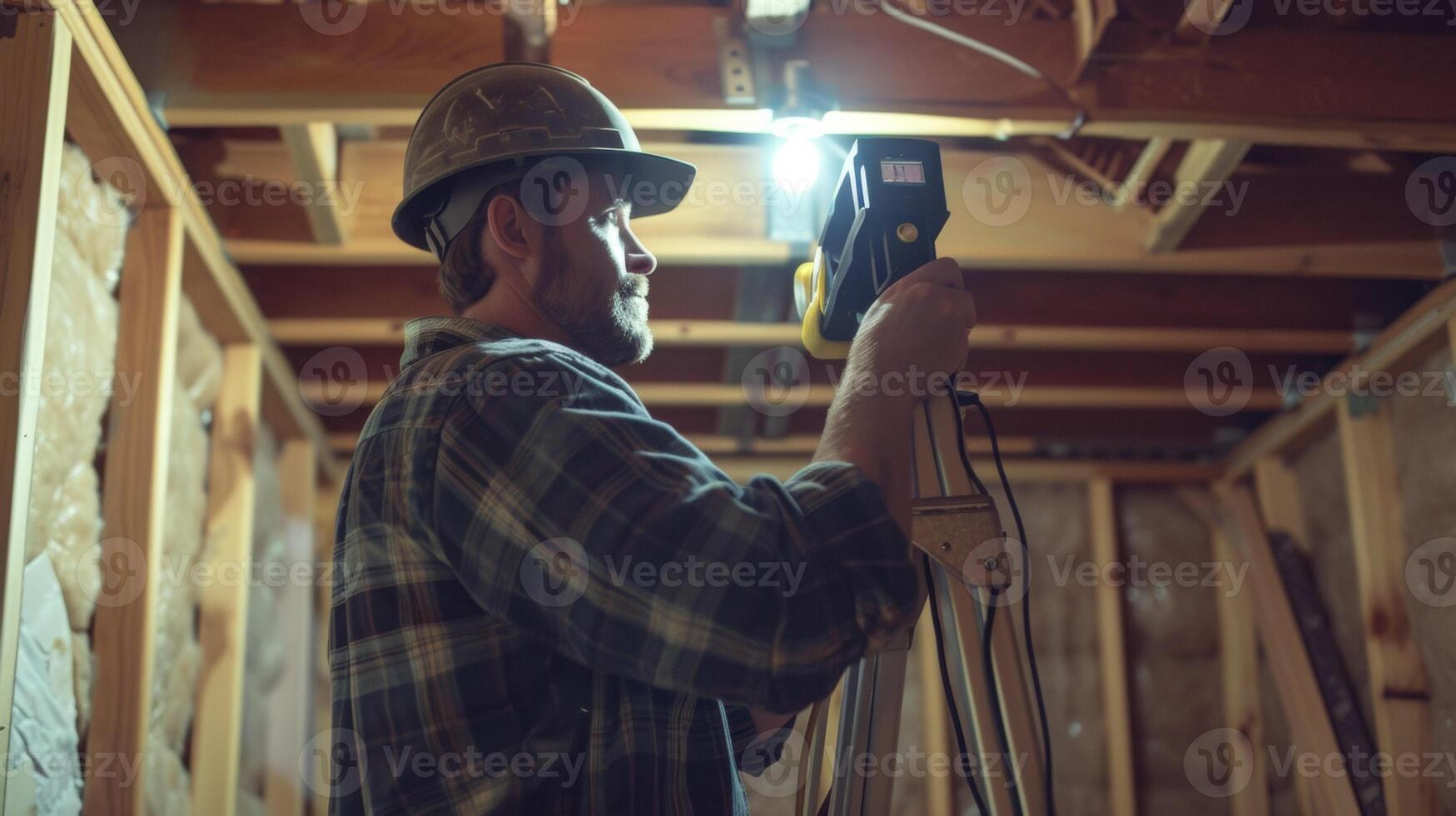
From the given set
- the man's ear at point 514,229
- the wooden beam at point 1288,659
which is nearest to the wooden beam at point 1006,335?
the wooden beam at point 1288,659

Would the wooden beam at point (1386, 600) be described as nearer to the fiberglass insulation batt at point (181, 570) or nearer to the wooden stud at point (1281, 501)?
the wooden stud at point (1281, 501)

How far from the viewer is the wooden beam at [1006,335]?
315 centimetres

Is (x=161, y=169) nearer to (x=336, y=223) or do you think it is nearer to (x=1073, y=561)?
(x=336, y=223)

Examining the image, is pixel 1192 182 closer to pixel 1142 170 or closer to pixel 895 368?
pixel 1142 170

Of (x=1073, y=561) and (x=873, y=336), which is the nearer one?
(x=873, y=336)

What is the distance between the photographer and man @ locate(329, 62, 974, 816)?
0.97 m

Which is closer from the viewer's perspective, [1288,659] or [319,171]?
[319,171]

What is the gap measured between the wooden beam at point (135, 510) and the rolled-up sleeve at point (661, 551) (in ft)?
4.73

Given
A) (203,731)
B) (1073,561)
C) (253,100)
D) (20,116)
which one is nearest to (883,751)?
(20,116)

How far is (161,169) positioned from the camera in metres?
2.33

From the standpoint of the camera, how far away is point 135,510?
2.22 metres

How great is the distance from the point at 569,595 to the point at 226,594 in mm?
2277

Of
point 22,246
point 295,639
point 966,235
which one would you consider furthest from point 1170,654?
point 22,246

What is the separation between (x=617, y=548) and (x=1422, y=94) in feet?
6.61
